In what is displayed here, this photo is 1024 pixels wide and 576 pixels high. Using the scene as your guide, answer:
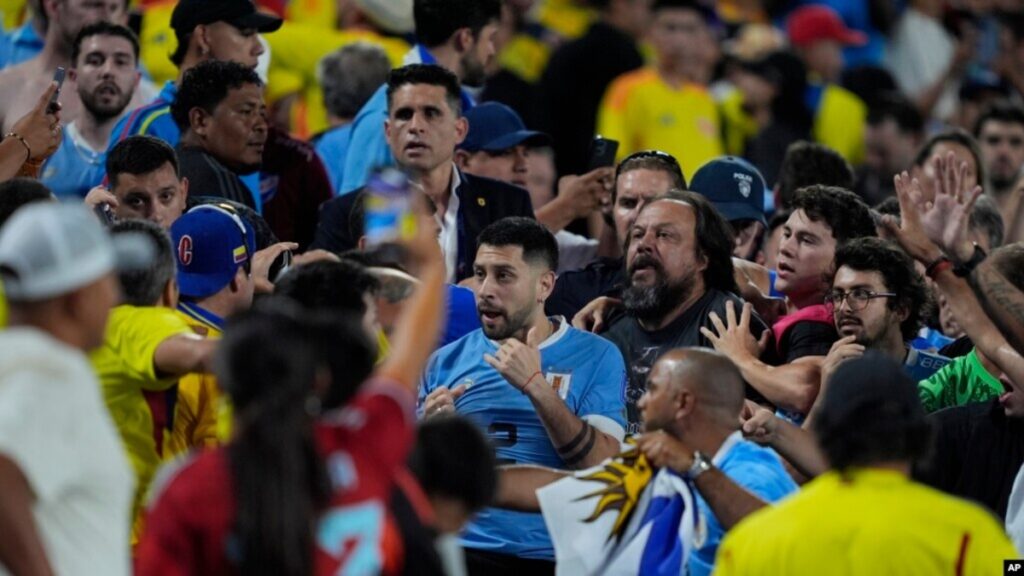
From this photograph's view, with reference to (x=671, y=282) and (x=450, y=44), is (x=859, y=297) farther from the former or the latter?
(x=450, y=44)

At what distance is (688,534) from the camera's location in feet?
20.4

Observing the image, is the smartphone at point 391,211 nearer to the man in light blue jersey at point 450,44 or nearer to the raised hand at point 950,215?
the raised hand at point 950,215

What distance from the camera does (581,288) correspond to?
9.23 m

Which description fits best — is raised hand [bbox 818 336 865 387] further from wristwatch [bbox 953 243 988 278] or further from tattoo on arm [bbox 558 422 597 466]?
tattoo on arm [bbox 558 422 597 466]

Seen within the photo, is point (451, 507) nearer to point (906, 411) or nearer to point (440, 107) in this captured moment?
point (906, 411)

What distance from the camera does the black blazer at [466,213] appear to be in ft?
29.6

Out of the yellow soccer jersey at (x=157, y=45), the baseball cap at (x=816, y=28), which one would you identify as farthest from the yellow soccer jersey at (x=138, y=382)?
the baseball cap at (x=816, y=28)

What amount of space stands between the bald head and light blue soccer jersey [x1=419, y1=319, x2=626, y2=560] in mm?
1231

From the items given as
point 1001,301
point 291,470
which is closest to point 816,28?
point 1001,301

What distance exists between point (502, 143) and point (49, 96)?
8.68 feet

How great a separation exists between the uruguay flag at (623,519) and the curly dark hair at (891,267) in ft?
6.99

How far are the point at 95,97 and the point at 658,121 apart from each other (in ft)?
14.9

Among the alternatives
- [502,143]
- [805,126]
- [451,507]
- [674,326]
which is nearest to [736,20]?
[805,126]

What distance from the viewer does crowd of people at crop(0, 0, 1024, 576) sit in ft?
15.1
